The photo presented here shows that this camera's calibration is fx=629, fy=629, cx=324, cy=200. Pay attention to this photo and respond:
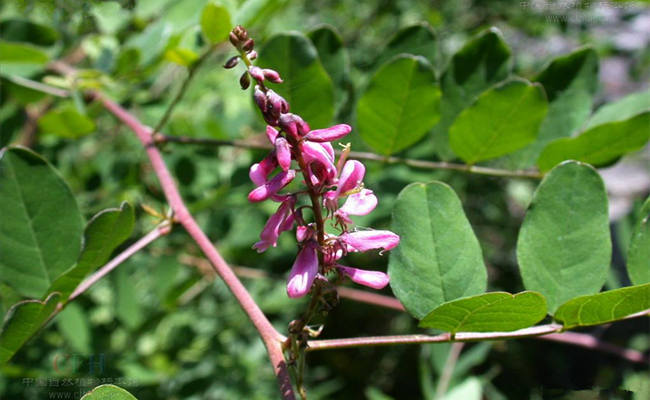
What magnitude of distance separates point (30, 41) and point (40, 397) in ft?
2.68

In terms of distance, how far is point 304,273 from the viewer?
20.7 inches

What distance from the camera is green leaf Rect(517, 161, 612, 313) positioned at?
0.70 meters

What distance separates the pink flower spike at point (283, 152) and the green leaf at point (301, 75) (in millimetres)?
325

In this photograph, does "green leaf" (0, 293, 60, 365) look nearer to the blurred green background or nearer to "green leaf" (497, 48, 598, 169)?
the blurred green background

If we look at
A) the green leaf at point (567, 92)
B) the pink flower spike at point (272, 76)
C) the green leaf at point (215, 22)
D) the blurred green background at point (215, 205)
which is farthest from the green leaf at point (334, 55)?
the pink flower spike at point (272, 76)

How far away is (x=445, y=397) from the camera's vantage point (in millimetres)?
1362

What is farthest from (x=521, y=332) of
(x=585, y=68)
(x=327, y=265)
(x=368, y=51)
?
(x=368, y=51)

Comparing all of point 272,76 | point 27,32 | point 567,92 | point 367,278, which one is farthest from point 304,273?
point 27,32

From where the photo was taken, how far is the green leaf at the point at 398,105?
2.81 ft

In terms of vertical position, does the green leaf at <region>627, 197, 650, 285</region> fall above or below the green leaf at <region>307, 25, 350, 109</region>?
below

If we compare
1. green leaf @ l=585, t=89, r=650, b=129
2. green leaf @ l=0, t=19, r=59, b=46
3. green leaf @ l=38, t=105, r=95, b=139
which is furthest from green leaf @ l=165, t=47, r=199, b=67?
green leaf @ l=585, t=89, r=650, b=129

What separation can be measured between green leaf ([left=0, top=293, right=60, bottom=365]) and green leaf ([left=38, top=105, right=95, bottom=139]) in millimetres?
504

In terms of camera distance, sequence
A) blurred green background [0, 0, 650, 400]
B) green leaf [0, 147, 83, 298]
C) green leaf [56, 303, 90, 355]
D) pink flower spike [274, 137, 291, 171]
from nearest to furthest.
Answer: pink flower spike [274, 137, 291, 171] < green leaf [0, 147, 83, 298] < blurred green background [0, 0, 650, 400] < green leaf [56, 303, 90, 355]

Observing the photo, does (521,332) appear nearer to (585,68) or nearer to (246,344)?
(585,68)
